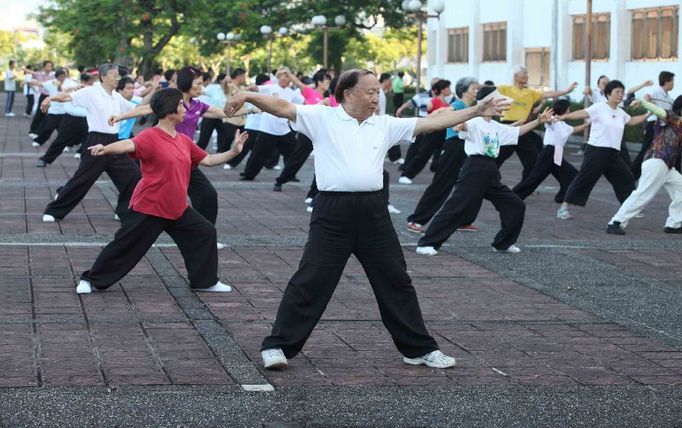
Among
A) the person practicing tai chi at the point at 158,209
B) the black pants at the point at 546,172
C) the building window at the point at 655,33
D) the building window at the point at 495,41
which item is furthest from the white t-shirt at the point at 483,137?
the building window at the point at 495,41

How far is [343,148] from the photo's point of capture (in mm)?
7539

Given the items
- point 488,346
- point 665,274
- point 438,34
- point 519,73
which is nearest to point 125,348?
point 488,346

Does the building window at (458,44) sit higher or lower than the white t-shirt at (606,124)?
higher

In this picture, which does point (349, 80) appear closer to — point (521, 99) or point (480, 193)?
point (480, 193)

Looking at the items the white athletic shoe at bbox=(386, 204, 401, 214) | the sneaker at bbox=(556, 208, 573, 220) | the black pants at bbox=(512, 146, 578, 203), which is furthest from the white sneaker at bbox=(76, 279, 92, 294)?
the black pants at bbox=(512, 146, 578, 203)

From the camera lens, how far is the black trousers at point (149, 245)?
10.0m

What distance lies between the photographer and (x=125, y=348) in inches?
315

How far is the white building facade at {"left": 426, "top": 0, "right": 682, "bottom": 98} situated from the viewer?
38.8 m

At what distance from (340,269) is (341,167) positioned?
1.88ft

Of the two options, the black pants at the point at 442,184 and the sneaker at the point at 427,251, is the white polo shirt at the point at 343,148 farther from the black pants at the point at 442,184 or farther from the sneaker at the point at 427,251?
the black pants at the point at 442,184

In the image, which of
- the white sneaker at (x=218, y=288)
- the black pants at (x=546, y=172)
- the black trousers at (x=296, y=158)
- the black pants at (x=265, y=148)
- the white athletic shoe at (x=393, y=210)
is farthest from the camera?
the black pants at (x=265, y=148)

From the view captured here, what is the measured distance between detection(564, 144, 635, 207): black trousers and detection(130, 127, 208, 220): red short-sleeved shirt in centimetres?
696

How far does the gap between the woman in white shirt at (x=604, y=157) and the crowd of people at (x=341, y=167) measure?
0.05ft

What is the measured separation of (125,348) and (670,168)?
8.40 m
